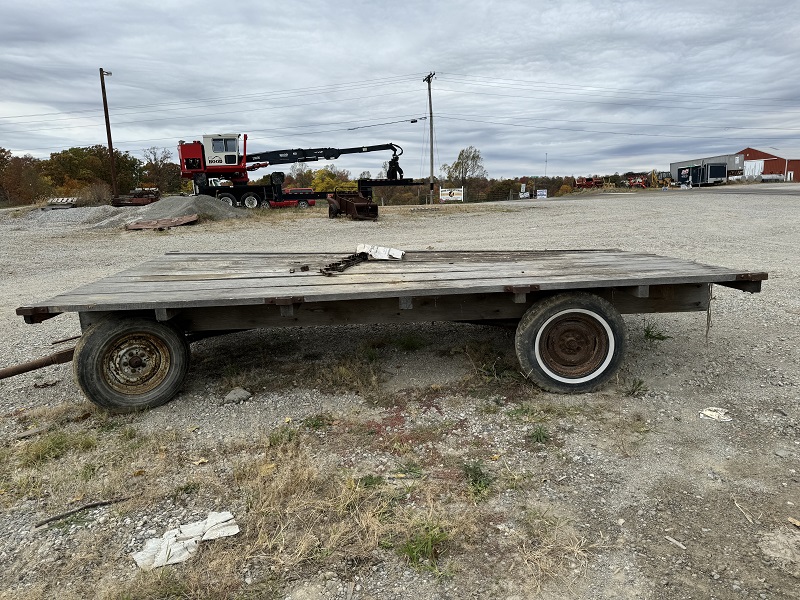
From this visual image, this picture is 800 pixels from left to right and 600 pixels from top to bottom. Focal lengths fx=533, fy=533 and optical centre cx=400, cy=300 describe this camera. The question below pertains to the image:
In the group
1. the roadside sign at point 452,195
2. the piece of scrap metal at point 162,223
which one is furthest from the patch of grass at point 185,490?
the roadside sign at point 452,195

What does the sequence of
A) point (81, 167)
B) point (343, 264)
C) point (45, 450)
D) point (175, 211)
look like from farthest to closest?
point (81, 167), point (175, 211), point (343, 264), point (45, 450)

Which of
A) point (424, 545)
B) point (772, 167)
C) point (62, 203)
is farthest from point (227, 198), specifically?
point (772, 167)

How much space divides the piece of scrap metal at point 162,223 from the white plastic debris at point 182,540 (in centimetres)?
1693

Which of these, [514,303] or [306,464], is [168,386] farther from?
[514,303]

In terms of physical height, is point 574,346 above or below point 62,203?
below

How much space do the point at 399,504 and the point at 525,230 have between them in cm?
1485

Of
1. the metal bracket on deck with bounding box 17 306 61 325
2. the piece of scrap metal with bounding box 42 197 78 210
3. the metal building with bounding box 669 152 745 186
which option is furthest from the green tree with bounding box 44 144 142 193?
the metal building with bounding box 669 152 745 186

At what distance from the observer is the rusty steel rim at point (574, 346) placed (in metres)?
4.25

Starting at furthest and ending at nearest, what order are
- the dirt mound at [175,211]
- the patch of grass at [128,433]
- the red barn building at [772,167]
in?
the red barn building at [772,167]
the dirt mound at [175,211]
the patch of grass at [128,433]

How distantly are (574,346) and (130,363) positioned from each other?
348 centimetres

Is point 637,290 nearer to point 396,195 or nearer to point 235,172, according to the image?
point 235,172

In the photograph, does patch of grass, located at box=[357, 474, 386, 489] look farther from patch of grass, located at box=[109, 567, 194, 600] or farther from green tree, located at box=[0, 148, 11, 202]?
green tree, located at box=[0, 148, 11, 202]

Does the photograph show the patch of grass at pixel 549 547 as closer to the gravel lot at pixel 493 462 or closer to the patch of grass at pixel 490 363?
the gravel lot at pixel 493 462

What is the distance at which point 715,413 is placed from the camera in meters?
3.93
